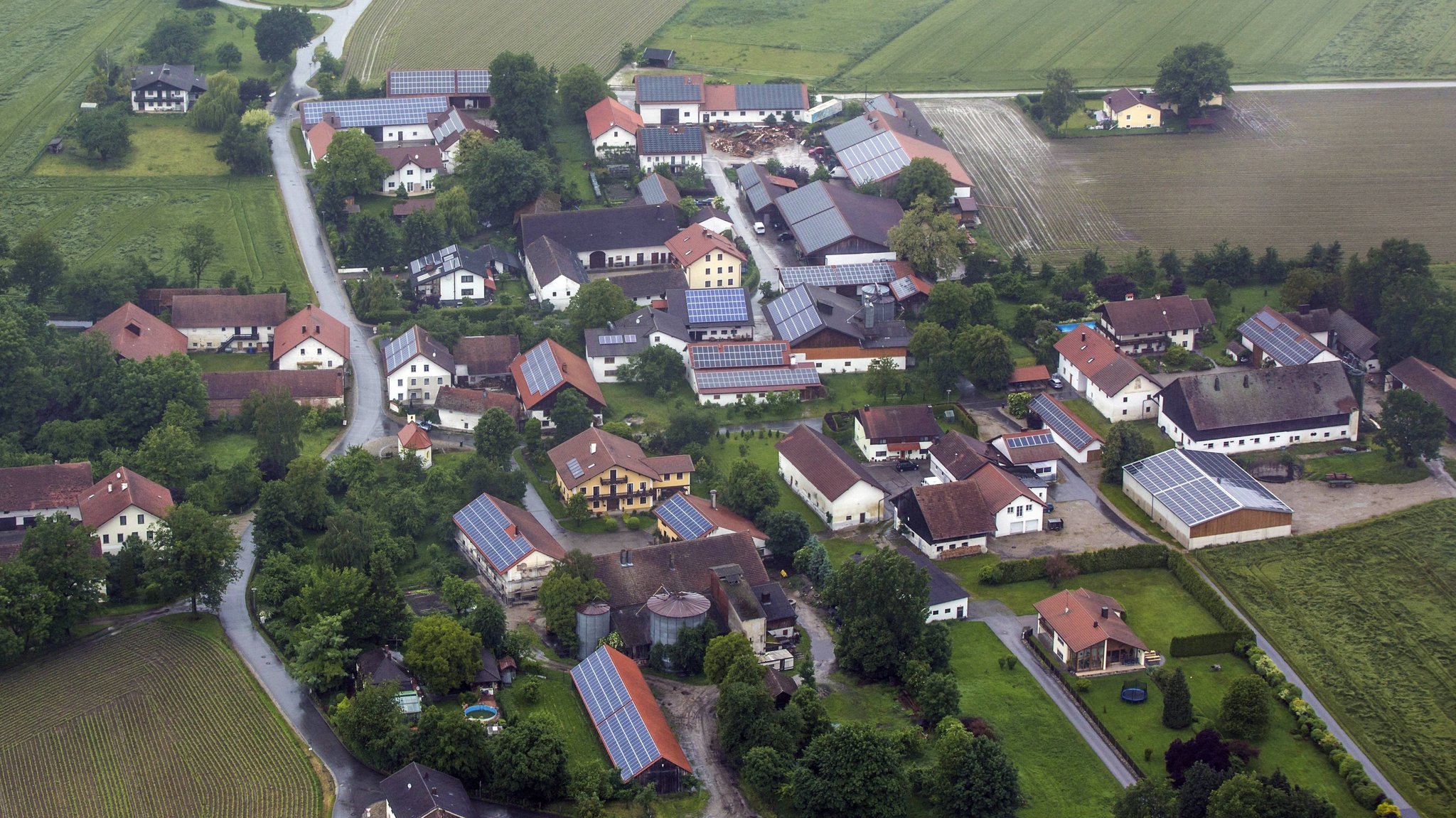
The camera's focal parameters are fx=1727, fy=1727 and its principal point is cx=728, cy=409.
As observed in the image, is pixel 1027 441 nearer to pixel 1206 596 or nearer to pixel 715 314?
pixel 1206 596

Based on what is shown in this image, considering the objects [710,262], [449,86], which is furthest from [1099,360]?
[449,86]

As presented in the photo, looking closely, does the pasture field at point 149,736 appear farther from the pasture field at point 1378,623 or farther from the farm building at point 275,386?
the pasture field at point 1378,623

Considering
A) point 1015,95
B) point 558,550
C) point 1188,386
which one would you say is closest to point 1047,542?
point 1188,386

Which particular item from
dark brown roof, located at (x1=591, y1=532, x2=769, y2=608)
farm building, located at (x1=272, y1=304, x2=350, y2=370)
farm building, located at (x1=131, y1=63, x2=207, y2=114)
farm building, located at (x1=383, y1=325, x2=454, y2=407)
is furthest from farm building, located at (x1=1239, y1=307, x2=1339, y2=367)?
farm building, located at (x1=131, y1=63, x2=207, y2=114)

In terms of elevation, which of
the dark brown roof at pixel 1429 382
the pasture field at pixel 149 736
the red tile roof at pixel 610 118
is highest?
the red tile roof at pixel 610 118

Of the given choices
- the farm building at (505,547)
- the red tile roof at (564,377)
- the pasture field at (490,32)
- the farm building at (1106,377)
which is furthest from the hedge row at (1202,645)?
the pasture field at (490,32)

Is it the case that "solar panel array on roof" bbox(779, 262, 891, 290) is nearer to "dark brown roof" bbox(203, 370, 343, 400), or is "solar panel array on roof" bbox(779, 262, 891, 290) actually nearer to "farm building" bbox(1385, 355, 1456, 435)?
"dark brown roof" bbox(203, 370, 343, 400)
